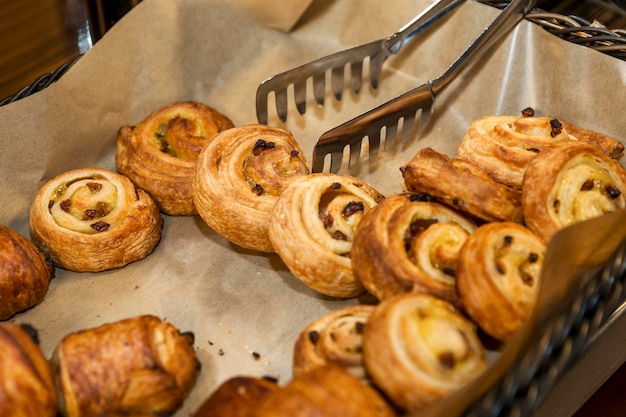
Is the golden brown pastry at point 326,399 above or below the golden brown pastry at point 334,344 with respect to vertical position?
above

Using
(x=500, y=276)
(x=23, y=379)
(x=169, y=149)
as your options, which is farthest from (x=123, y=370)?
(x=169, y=149)

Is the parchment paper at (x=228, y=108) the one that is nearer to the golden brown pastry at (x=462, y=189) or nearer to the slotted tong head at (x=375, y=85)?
the slotted tong head at (x=375, y=85)

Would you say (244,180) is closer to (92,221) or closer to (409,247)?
(92,221)

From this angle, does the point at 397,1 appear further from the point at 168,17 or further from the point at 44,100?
the point at 44,100

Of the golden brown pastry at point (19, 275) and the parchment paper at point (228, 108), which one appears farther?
the parchment paper at point (228, 108)

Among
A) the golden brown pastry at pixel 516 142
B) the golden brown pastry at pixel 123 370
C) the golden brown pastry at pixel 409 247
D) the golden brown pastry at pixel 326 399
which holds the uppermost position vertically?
the golden brown pastry at pixel 516 142

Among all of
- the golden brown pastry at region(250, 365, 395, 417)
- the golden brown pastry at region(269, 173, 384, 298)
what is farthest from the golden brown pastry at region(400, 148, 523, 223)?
the golden brown pastry at region(250, 365, 395, 417)

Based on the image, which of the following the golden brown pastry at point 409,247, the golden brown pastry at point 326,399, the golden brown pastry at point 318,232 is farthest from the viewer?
the golden brown pastry at point 318,232

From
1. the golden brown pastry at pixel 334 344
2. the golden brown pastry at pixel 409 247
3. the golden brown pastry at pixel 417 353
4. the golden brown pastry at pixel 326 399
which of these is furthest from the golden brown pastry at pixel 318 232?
the golden brown pastry at pixel 326 399
